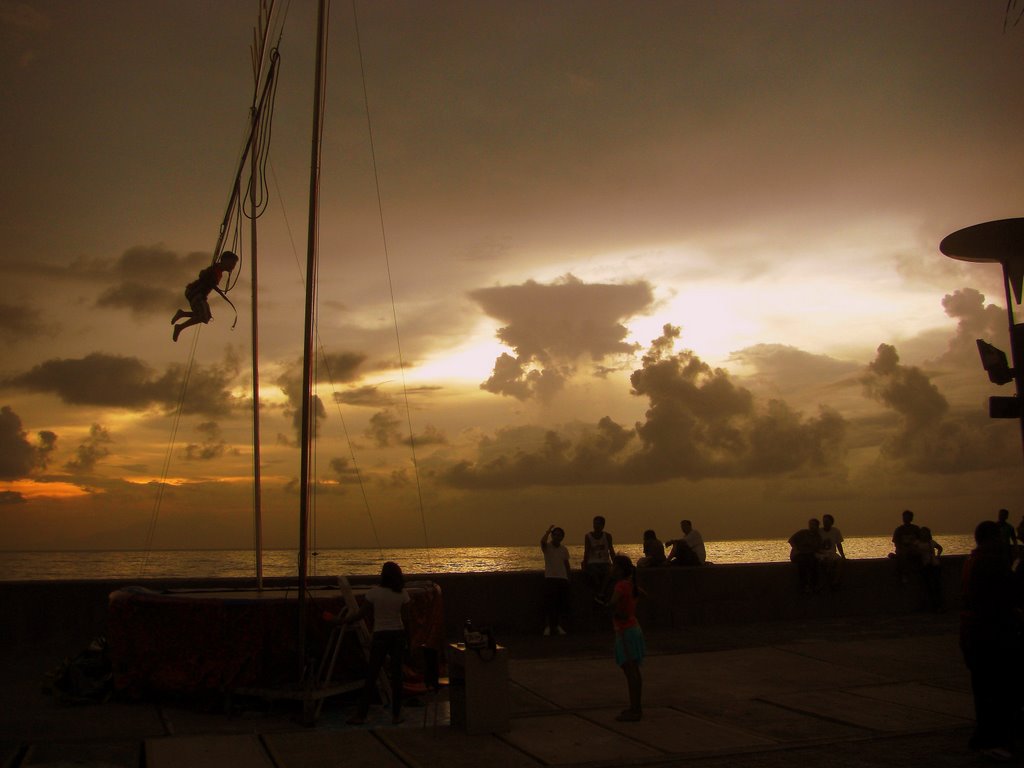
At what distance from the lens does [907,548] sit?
1762 cm

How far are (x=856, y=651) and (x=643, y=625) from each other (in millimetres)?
3665

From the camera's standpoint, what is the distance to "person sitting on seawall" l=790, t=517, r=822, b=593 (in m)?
17.0

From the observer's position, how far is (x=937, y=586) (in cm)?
1784

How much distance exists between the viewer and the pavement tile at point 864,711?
888 centimetres

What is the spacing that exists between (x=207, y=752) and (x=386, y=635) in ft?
6.51

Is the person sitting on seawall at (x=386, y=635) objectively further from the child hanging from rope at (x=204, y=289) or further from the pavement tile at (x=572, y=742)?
the child hanging from rope at (x=204, y=289)

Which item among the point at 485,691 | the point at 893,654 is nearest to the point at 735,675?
the point at 893,654

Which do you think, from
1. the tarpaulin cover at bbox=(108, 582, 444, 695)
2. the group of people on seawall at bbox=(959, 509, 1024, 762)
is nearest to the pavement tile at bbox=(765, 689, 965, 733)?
the group of people on seawall at bbox=(959, 509, 1024, 762)

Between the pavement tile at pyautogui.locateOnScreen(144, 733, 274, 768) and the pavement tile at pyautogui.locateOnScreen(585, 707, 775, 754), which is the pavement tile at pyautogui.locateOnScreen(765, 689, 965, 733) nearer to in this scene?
the pavement tile at pyautogui.locateOnScreen(585, 707, 775, 754)

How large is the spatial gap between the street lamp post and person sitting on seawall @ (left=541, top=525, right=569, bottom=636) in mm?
7081

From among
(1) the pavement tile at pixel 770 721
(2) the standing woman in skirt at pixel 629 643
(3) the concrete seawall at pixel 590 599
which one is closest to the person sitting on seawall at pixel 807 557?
(3) the concrete seawall at pixel 590 599

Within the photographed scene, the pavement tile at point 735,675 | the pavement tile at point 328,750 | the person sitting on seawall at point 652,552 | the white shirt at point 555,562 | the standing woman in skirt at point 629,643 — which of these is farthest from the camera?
the person sitting on seawall at point 652,552

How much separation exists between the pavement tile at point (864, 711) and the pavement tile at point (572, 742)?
2236mm

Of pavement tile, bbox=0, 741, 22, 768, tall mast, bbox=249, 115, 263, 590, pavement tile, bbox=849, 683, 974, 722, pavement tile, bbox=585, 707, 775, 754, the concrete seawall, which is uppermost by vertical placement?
tall mast, bbox=249, 115, 263, 590
